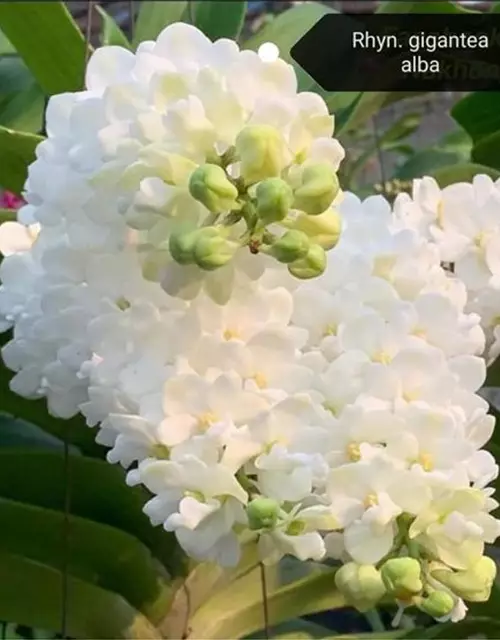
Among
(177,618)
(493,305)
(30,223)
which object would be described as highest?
Result: (30,223)

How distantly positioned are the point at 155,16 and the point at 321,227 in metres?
0.50

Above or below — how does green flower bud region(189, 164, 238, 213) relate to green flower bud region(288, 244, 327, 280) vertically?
above

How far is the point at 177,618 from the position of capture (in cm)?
63

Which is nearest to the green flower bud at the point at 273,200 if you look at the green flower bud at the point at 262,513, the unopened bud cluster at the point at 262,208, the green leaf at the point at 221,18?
the unopened bud cluster at the point at 262,208

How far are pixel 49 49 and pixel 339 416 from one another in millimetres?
378

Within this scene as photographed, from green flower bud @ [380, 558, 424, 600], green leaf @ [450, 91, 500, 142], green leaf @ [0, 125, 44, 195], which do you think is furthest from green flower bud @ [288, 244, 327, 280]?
green leaf @ [450, 91, 500, 142]

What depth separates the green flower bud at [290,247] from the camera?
0.38 m

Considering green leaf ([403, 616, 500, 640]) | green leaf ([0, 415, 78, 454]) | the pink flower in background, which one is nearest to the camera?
green leaf ([403, 616, 500, 640])

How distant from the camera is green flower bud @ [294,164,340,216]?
387mm

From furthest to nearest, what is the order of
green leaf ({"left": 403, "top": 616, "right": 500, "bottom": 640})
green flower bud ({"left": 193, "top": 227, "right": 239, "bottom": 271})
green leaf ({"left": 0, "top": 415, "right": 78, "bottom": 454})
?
green leaf ({"left": 0, "top": 415, "right": 78, "bottom": 454}), green leaf ({"left": 403, "top": 616, "right": 500, "bottom": 640}), green flower bud ({"left": 193, "top": 227, "right": 239, "bottom": 271})

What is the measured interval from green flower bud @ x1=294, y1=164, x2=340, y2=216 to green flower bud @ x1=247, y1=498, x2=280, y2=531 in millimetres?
114

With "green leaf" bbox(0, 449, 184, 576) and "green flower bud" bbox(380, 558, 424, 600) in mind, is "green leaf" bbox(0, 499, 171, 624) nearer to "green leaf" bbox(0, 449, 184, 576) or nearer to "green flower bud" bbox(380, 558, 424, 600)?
"green leaf" bbox(0, 449, 184, 576)

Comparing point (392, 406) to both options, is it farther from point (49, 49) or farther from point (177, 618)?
point (49, 49)

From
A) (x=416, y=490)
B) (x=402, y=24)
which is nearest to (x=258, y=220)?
(x=416, y=490)
